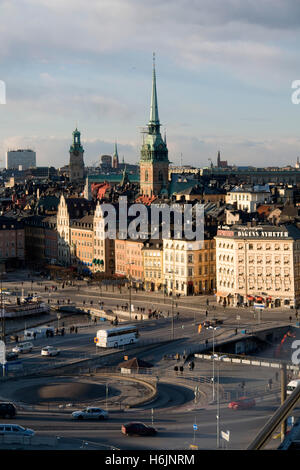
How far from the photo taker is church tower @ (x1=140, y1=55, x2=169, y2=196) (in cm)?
11656

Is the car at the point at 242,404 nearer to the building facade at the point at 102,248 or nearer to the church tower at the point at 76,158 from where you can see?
the building facade at the point at 102,248

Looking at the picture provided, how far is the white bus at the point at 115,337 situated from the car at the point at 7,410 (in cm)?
1431

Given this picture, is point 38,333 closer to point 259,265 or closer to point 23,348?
point 23,348

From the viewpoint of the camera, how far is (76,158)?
174 metres

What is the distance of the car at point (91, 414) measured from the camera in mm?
31203

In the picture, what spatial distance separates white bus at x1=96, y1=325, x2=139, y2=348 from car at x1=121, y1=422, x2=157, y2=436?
1667cm

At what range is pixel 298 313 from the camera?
55.0 meters

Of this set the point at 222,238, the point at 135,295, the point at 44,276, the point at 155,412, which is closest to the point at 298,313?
the point at 222,238

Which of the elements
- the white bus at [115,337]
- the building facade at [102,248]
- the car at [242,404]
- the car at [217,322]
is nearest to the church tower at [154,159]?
the building facade at [102,248]

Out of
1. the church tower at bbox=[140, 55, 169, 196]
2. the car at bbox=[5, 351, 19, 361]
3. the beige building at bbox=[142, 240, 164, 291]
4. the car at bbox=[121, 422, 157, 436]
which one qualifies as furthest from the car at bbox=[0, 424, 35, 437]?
the church tower at bbox=[140, 55, 169, 196]

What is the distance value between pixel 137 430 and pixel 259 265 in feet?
108

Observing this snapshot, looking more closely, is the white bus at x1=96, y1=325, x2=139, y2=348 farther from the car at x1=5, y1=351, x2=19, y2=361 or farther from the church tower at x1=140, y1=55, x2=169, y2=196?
the church tower at x1=140, y1=55, x2=169, y2=196
